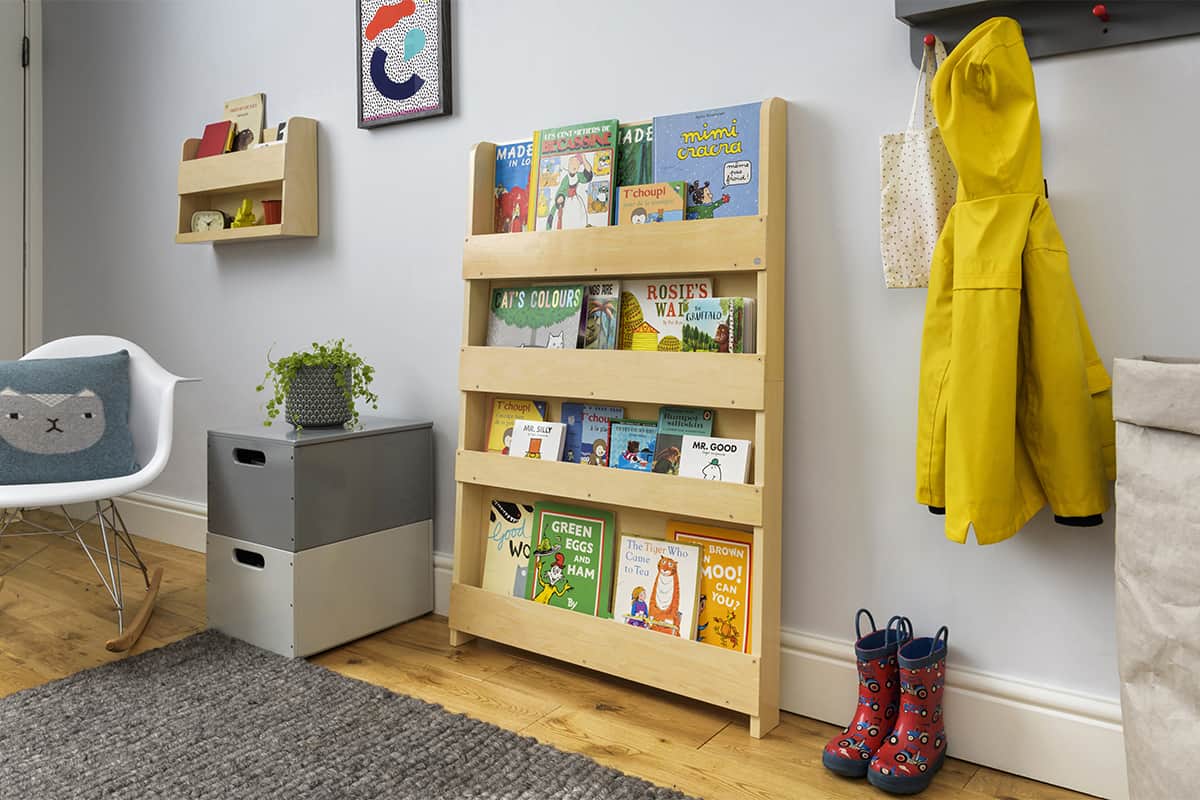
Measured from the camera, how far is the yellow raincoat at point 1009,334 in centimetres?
139

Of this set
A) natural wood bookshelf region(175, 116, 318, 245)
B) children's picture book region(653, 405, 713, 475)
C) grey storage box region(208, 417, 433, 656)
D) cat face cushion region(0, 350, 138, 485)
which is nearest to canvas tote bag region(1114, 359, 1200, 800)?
children's picture book region(653, 405, 713, 475)

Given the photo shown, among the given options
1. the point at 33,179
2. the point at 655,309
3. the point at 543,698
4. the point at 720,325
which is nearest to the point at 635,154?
the point at 655,309

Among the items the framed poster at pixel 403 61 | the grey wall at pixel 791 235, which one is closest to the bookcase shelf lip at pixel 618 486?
the grey wall at pixel 791 235

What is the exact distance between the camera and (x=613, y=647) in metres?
1.90

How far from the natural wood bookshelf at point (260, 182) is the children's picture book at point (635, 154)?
1.10 m

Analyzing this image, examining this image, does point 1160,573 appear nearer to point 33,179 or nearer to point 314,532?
point 314,532

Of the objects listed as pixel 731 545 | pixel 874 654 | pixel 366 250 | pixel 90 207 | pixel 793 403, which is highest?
pixel 90 207

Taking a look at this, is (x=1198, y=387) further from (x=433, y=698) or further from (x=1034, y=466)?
(x=433, y=698)

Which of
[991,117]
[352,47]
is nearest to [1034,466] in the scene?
[991,117]

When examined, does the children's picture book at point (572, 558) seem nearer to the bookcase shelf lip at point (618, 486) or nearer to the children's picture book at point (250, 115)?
the bookcase shelf lip at point (618, 486)

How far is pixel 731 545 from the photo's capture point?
5.99ft

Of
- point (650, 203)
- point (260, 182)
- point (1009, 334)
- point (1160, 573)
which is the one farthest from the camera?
point (260, 182)

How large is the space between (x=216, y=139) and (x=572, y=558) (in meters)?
1.83

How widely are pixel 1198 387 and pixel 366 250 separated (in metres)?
2.06
